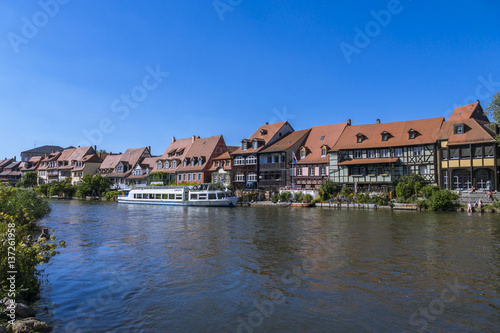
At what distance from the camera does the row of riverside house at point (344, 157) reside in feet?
135

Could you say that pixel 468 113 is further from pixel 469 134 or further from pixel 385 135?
pixel 385 135

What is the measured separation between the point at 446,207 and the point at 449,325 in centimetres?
3221

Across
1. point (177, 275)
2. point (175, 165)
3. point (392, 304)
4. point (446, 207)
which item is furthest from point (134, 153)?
point (392, 304)

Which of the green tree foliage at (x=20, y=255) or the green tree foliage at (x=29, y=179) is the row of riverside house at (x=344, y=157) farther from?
the green tree foliage at (x=20, y=255)

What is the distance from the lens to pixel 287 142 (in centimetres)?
5922

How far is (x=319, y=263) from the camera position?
1542 cm

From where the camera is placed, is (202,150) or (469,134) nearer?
(469,134)

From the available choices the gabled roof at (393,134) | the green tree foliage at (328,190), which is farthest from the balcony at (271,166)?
the green tree foliage at (328,190)

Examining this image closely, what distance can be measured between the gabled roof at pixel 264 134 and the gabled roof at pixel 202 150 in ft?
23.0

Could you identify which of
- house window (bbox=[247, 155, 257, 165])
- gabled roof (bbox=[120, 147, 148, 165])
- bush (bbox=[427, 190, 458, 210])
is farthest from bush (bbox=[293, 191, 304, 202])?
gabled roof (bbox=[120, 147, 148, 165])

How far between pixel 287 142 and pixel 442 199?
87.8 feet

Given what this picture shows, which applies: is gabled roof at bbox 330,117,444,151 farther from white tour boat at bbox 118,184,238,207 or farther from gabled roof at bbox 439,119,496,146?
white tour boat at bbox 118,184,238,207

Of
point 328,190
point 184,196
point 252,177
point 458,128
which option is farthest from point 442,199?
point 184,196

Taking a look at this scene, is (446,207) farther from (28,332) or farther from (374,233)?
(28,332)
